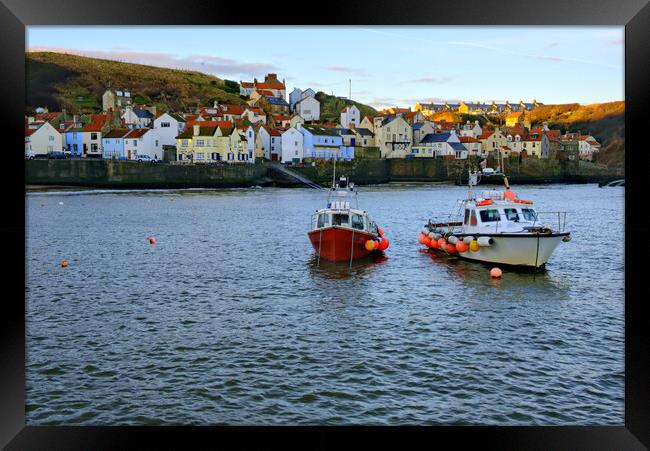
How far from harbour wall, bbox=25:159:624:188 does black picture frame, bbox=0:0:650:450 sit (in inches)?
850

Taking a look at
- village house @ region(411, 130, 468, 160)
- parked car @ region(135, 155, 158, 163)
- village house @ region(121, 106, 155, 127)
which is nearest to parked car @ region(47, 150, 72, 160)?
parked car @ region(135, 155, 158, 163)

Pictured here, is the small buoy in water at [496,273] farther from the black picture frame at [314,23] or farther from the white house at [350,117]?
the white house at [350,117]

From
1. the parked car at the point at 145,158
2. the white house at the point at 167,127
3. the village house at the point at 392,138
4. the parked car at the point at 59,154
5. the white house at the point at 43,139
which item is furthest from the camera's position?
the village house at the point at 392,138

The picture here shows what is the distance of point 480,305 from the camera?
9969mm

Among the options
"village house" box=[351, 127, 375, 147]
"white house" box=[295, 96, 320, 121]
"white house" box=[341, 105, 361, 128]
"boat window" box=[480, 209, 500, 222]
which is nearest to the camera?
"boat window" box=[480, 209, 500, 222]

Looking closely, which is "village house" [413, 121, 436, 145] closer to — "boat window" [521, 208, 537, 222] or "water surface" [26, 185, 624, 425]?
"water surface" [26, 185, 624, 425]

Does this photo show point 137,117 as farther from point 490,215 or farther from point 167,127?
point 490,215

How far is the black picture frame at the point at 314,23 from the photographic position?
3777mm

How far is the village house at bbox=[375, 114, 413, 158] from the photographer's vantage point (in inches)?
2087

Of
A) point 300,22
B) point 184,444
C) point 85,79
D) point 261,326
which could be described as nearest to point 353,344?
point 261,326

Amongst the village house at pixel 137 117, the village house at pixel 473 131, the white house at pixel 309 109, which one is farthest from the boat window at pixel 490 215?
the white house at pixel 309 109

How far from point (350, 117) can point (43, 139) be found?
84.1ft

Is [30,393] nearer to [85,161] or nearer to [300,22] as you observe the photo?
[300,22]

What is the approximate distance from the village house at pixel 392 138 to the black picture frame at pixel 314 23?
162 ft
